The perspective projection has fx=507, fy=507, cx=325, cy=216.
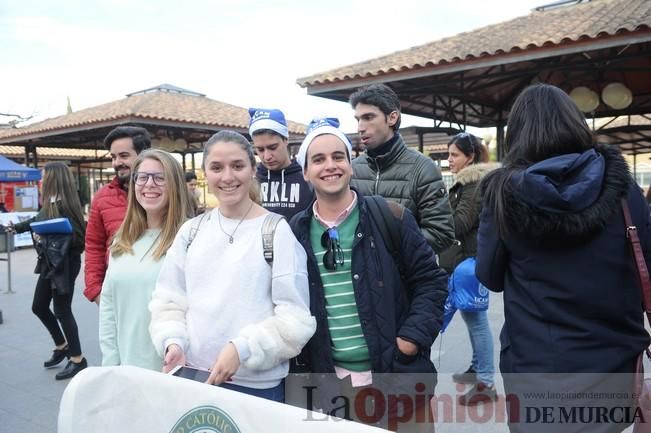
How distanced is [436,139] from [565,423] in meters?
12.9

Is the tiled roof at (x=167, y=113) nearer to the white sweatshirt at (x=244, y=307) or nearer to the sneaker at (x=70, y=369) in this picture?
the sneaker at (x=70, y=369)

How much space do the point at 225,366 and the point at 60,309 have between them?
10.6ft

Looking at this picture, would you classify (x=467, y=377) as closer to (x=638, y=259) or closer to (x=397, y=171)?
(x=397, y=171)

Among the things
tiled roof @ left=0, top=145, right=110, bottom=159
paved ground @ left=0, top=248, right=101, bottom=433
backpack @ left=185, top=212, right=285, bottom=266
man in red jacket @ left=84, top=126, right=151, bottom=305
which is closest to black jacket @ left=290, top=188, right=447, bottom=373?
backpack @ left=185, top=212, right=285, bottom=266

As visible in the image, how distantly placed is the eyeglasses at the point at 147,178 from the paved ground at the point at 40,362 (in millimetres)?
2005

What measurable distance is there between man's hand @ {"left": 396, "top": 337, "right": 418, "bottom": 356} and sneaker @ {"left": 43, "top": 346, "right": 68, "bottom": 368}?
372 centimetres

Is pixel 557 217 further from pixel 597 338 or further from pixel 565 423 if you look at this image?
pixel 565 423

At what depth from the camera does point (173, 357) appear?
1.66m

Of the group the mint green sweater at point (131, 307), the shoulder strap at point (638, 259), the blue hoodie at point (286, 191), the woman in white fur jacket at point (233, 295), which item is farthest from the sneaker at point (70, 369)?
the shoulder strap at point (638, 259)

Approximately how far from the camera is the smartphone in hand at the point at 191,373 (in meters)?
1.61

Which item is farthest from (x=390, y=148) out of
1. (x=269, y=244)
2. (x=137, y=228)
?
(x=137, y=228)

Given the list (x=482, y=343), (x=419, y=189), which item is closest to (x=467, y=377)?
(x=482, y=343)

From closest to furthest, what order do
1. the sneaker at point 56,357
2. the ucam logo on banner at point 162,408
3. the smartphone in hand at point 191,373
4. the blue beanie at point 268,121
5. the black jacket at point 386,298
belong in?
the ucam logo on banner at point 162,408 → the smartphone in hand at point 191,373 → the black jacket at point 386,298 → the blue beanie at point 268,121 → the sneaker at point 56,357

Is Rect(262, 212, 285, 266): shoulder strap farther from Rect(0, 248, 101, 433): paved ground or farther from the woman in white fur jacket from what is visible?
Rect(0, 248, 101, 433): paved ground
